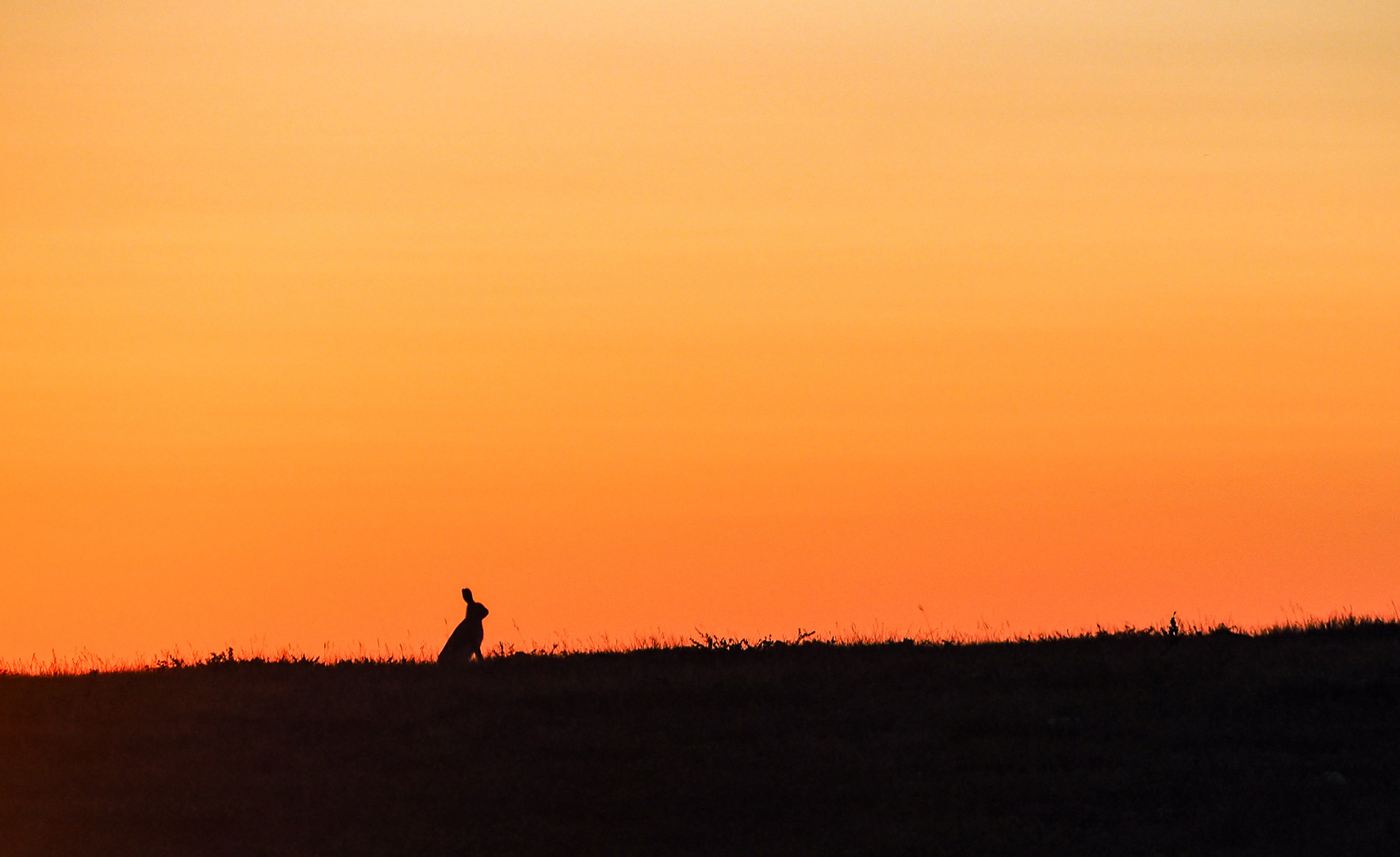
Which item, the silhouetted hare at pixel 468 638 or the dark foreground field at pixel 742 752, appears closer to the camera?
the dark foreground field at pixel 742 752

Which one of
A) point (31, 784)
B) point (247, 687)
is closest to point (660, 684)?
point (247, 687)

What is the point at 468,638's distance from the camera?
2478 cm

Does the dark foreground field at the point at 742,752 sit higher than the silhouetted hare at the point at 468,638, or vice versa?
the silhouetted hare at the point at 468,638

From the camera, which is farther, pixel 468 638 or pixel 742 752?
pixel 468 638

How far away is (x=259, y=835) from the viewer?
55.4 feet

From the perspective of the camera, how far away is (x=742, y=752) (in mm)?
18875

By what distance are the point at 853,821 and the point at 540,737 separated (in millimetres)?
4415

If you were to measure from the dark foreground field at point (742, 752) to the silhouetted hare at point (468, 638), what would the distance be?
732 mm

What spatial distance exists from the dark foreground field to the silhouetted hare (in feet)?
2.40

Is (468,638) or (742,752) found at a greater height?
(468,638)

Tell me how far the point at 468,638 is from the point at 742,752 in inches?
274

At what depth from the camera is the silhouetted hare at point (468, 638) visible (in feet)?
80.5

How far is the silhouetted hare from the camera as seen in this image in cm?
2453

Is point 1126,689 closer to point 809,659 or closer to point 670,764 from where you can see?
point 809,659
